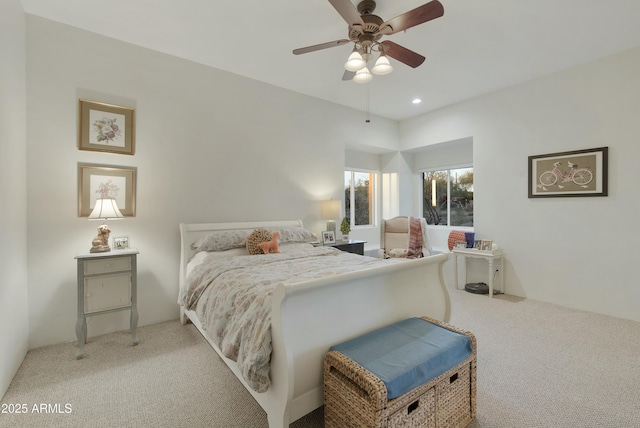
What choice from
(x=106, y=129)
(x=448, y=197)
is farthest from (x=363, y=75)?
(x=448, y=197)

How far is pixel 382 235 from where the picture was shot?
4.54 meters

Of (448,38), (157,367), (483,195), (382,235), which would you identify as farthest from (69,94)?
(483,195)

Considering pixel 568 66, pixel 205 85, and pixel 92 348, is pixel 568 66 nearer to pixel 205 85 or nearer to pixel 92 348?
pixel 205 85

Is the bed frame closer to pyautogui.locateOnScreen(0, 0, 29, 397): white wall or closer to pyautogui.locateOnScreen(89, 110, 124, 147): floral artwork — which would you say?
pyautogui.locateOnScreen(0, 0, 29, 397): white wall

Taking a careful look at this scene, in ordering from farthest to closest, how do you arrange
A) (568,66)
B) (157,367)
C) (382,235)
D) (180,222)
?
(382,235) < (568,66) < (180,222) < (157,367)

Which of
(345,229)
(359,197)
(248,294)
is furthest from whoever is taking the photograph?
(359,197)

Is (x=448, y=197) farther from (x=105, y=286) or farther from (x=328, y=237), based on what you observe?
(x=105, y=286)

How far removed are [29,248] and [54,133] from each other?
1.01 meters

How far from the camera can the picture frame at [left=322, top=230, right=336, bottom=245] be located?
4.01 metres

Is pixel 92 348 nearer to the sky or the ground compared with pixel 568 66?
nearer to the ground

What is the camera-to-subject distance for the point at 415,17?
1.93 meters

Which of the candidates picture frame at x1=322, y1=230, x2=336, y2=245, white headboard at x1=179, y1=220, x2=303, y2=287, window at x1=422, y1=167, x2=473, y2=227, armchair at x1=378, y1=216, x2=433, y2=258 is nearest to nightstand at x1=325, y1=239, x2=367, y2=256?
picture frame at x1=322, y1=230, x2=336, y2=245

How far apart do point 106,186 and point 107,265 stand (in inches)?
31.1

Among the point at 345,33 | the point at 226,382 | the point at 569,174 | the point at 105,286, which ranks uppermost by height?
the point at 345,33
